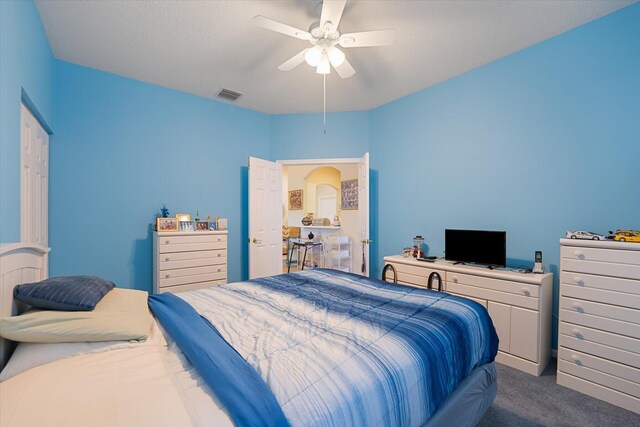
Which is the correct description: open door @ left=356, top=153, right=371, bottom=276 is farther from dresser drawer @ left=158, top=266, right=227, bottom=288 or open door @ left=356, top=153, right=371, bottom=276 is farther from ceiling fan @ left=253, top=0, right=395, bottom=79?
dresser drawer @ left=158, top=266, right=227, bottom=288

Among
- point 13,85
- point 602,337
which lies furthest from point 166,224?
point 602,337

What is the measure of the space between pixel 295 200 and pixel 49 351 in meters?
7.59

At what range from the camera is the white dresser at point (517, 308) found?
236 cm

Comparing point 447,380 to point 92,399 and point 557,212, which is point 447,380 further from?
point 557,212

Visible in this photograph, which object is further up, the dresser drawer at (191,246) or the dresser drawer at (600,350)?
the dresser drawer at (191,246)

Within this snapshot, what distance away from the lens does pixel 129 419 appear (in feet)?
2.49

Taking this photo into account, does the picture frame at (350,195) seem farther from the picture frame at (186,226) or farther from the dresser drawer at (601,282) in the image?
the dresser drawer at (601,282)

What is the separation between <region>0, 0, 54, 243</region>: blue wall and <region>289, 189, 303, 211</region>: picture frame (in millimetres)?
6453

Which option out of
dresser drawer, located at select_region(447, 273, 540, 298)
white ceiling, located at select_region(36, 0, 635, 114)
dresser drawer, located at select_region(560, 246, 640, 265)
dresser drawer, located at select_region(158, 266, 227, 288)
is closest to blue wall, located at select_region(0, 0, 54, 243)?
white ceiling, located at select_region(36, 0, 635, 114)

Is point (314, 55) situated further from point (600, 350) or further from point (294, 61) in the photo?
point (600, 350)

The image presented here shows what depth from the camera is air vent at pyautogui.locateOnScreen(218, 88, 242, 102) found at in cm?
376

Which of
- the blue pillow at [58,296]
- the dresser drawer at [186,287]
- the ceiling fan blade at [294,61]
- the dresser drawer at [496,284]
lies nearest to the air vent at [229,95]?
the ceiling fan blade at [294,61]

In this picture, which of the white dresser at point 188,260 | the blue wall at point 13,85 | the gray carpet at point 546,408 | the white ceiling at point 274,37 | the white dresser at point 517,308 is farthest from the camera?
the white dresser at point 188,260

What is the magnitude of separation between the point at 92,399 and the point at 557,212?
3.38 m
